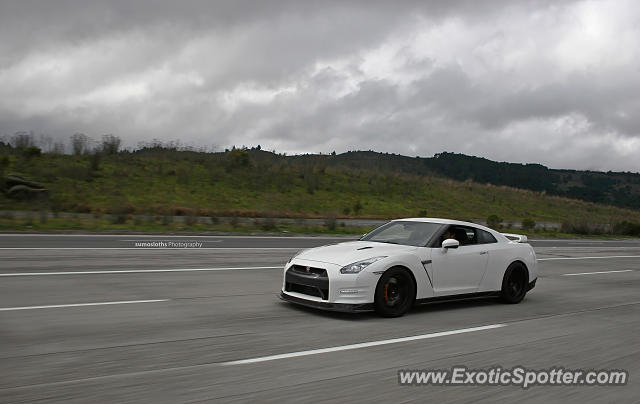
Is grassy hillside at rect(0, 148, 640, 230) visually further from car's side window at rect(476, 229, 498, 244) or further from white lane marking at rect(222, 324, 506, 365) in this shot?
white lane marking at rect(222, 324, 506, 365)

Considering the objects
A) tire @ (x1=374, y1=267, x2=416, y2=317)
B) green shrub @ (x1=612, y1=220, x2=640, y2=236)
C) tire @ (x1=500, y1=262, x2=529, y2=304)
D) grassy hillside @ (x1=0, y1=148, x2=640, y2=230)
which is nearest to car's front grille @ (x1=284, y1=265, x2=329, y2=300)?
tire @ (x1=374, y1=267, x2=416, y2=317)

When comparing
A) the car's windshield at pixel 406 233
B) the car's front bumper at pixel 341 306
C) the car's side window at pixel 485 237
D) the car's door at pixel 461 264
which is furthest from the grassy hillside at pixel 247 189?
the car's front bumper at pixel 341 306

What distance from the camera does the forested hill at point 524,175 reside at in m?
127

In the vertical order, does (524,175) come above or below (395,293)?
above

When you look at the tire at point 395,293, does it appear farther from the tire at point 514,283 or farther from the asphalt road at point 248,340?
the tire at point 514,283

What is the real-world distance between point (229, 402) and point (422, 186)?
61.7 meters

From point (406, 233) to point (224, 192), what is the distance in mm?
38135

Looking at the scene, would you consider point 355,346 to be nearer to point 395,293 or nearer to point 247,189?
point 395,293

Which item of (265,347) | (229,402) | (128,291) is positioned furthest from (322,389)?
(128,291)

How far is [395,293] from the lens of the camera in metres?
8.02

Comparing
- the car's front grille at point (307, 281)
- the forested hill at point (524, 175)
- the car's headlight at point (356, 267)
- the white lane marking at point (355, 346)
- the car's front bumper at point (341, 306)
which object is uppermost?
the forested hill at point (524, 175)

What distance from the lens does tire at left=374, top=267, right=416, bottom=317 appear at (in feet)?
25.4

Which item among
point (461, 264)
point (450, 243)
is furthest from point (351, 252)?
point (461, 264)

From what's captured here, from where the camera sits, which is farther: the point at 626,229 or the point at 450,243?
the point at 626,229
